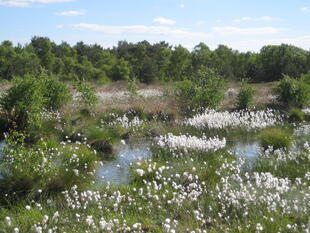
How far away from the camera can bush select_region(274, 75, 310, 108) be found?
18938mm

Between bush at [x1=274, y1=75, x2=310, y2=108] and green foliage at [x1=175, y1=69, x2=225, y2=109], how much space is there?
3.27 meters

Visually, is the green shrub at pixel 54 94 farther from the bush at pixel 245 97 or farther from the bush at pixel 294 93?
the bush at pixel 294 93

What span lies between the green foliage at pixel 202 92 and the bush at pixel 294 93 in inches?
129

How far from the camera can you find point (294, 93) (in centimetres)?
1905

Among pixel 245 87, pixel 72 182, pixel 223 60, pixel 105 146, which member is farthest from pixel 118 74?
pixel 72 182

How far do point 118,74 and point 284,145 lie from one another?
124ft

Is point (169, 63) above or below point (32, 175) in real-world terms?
above

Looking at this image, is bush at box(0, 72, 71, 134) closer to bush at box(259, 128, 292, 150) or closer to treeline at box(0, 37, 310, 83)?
bush at box(259, 128, 292, 150)

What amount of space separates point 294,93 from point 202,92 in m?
4.87

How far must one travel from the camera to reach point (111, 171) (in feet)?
31.2

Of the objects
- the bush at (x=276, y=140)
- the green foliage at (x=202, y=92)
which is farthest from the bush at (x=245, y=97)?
the bush at (x=276, y=140)

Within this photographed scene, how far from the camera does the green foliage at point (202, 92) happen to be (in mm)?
17734

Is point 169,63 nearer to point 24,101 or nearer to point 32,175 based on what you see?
point 24,101

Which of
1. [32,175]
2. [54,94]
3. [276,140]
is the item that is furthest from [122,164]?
[54,94]
